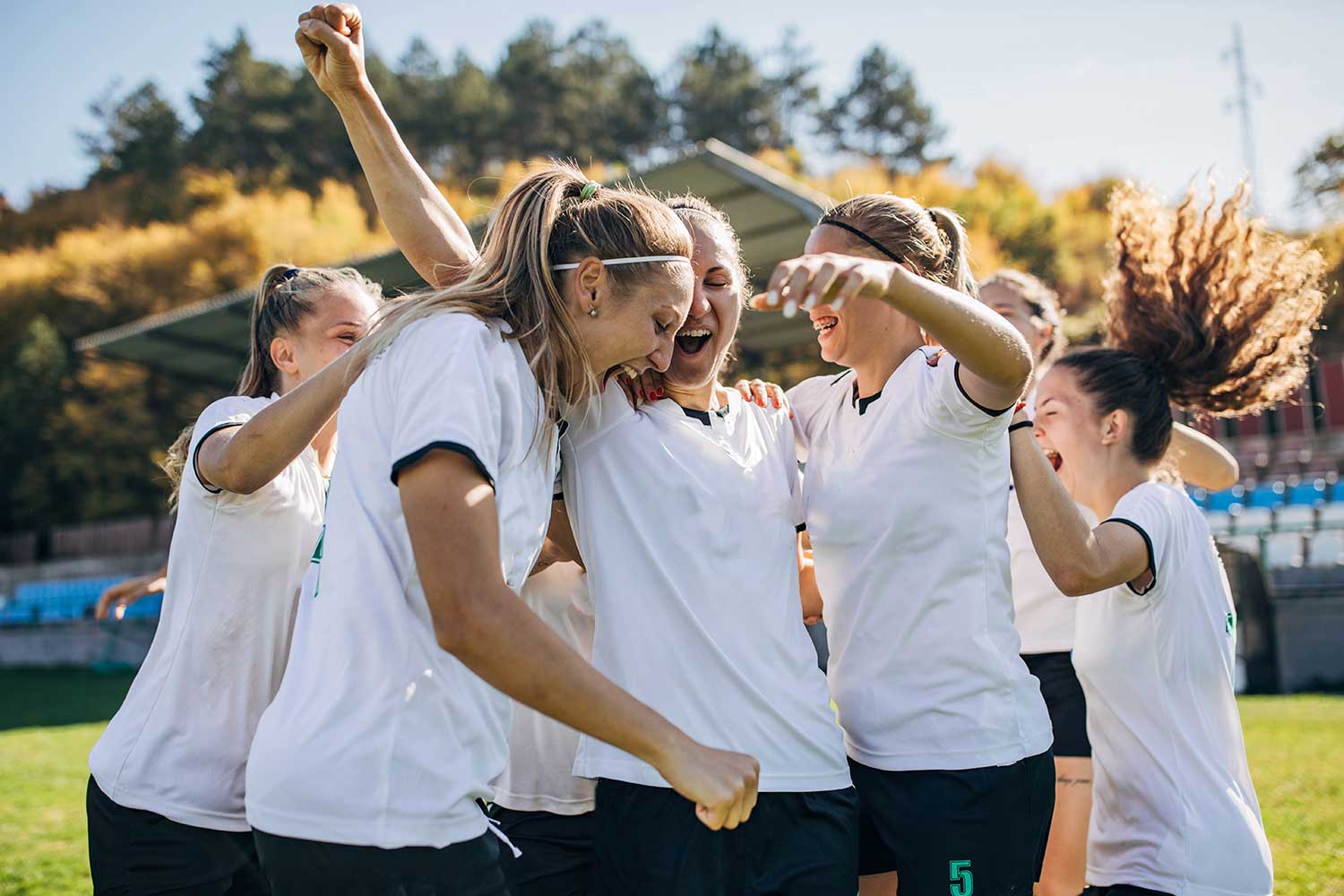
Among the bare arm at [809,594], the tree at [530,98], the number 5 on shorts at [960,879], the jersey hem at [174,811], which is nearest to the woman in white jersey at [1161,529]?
the bare arm at [809,594]

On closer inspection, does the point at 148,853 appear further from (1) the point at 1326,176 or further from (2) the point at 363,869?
(1) the point at 1326,176

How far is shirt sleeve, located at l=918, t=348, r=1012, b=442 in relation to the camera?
2.54 metres

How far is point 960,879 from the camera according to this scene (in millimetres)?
2629

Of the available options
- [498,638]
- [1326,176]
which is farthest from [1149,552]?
[1326,176]

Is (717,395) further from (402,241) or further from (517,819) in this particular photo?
(517,819)

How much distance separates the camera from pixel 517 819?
3.09 m

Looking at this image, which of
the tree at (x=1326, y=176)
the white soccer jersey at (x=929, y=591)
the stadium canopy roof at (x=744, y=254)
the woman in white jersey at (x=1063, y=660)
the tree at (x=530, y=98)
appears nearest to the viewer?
the white soccer jersey at (x=929, y=591)

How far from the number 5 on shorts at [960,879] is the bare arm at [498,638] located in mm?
963

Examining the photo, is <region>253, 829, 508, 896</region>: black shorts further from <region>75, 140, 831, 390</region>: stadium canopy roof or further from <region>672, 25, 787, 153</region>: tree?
<region>672, 25, 787, 153</region>: tree

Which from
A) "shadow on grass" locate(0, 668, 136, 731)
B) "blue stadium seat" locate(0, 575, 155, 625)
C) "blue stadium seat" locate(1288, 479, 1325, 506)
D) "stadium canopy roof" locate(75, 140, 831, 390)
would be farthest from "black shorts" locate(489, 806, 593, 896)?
"blue stadium seat" locate(0, 575, 155, 625)

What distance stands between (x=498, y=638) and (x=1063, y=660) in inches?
112

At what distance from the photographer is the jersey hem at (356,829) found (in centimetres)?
187

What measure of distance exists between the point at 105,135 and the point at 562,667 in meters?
70.7

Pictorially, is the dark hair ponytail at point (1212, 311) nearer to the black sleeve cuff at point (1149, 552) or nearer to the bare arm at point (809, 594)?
the black sleeve cuff at point (1149, 552)
